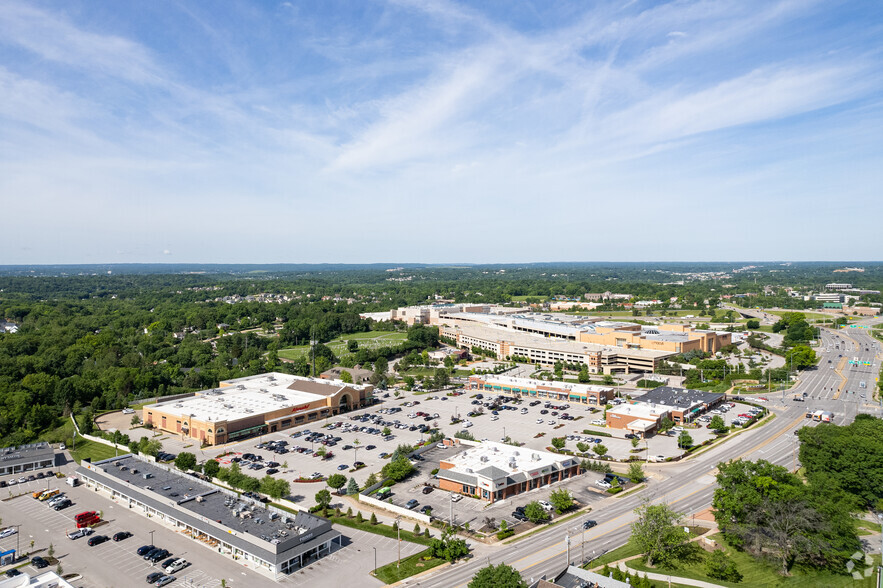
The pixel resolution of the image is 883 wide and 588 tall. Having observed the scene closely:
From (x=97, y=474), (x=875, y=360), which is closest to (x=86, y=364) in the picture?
(x=97, y=474)

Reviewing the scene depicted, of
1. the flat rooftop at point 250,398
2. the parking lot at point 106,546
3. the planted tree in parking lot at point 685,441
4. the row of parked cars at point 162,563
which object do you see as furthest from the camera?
the flat rooftop at point 250,398

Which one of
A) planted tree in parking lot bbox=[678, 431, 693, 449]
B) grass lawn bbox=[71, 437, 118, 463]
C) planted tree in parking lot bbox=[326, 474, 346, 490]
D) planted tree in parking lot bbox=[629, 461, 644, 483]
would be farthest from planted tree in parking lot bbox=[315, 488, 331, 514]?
planted tree in parking lot bbox=[678, 431, 693, 449]

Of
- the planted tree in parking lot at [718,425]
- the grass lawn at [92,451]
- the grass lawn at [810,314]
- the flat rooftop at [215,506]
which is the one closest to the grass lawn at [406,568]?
the flat rooftop at [215,506]

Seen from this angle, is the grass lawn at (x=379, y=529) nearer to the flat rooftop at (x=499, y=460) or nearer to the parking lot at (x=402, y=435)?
the parking lot at (x=402, y=435)

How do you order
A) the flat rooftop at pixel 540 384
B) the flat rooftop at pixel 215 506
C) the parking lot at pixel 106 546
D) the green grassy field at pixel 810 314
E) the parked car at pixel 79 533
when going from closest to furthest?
the parking lot at pixel 106 546, the flat rooftop at pixel 215 506, the parked car at pixel 79 533, the flat rooftop at pixel 540 384, the green grassy field at pixel 810 314

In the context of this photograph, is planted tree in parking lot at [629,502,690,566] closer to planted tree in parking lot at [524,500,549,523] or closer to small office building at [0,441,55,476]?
planted tree in parking lot at [524,500,549,523]

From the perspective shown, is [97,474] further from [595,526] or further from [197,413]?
[595,526]

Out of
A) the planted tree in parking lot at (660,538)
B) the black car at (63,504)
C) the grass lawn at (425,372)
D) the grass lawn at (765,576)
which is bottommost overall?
the grass lawn at (425,372)

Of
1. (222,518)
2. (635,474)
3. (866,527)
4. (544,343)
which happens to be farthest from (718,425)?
(222,518)
